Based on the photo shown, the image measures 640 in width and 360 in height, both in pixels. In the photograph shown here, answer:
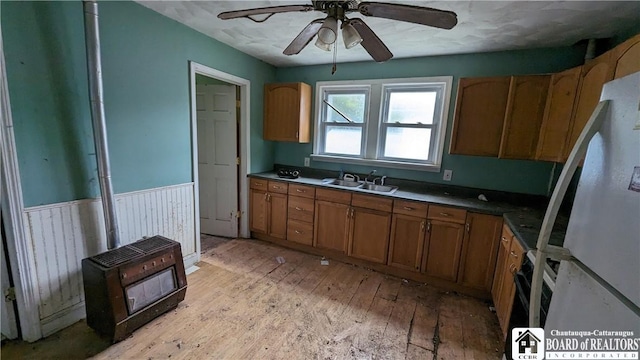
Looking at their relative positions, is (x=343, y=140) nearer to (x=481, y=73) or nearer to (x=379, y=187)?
(x=379, y=187)

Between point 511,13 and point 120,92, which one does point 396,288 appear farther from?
point 120,92

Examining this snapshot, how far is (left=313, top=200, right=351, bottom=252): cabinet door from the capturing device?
114 inches

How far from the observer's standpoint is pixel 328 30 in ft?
4.44

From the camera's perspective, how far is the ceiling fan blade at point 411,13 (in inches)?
46.4

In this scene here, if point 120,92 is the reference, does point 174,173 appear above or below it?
below

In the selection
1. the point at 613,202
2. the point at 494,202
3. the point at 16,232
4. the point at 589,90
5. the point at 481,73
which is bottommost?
the point at 16,232

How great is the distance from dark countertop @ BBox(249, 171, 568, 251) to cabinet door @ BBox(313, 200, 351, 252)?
24 centimetres

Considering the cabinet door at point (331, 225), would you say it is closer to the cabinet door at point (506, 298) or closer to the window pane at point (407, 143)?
the window pane at point (407, 143)

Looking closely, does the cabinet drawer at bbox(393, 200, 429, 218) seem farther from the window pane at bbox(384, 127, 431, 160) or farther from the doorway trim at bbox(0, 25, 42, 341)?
the doorway trim at bbox(0, 25, 42, 341)

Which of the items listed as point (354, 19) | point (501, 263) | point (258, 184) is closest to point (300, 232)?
point (258, 184)

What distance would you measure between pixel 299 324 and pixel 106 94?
2254mm

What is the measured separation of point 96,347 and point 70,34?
6.76 ft

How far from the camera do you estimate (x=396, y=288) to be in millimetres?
2506

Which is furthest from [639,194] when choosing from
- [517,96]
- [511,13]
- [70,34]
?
[70,34]
